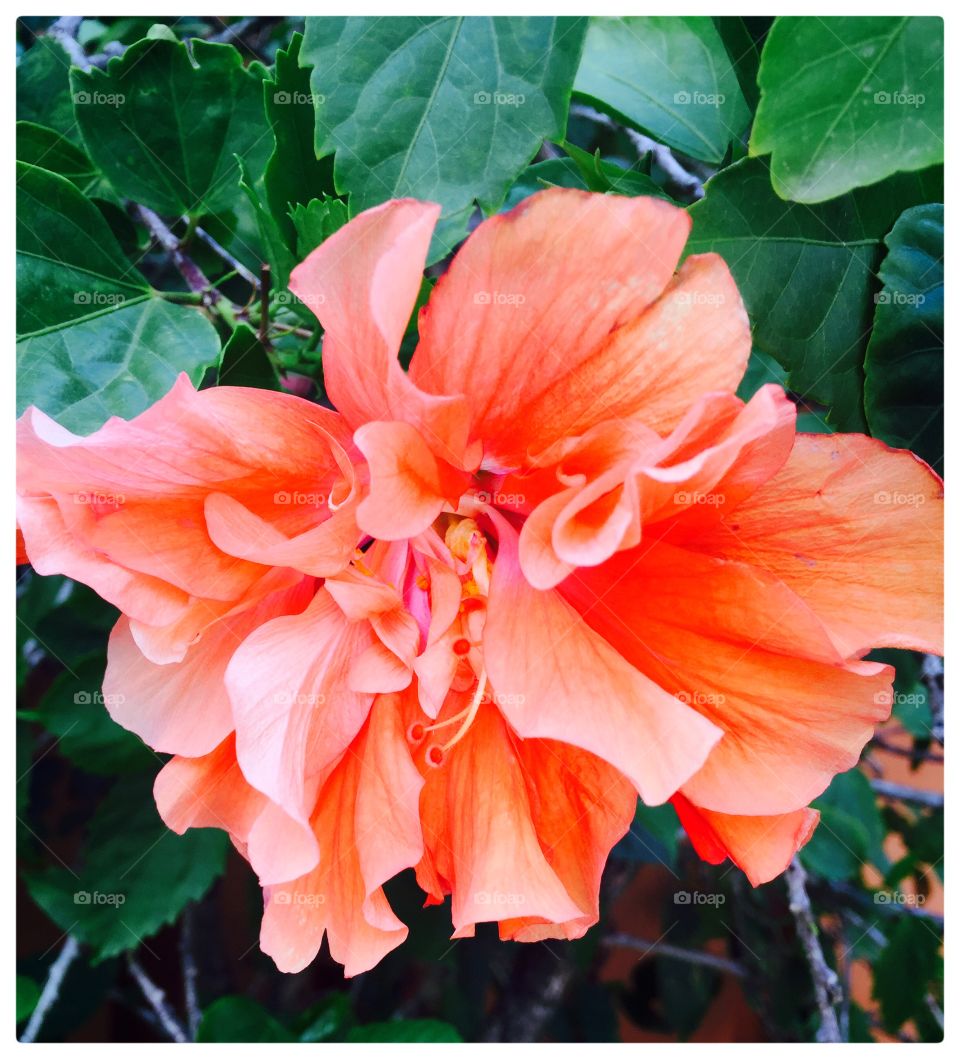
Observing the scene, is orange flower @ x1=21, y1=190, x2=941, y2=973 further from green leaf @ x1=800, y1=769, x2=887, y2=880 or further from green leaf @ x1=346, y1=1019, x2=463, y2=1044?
green leaf @ x1=800, y1=769, x2=887, y2=880

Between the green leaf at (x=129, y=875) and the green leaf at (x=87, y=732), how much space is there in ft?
0.11

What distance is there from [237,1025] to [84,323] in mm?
637

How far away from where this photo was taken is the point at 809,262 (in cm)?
58

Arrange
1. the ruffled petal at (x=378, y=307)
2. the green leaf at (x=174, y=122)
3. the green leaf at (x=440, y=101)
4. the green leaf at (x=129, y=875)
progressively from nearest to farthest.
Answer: the ruffled petal at (x=378, y=307), the green leaf at (x=440, y=101), the green leaf at (x=174, y=122), the green leaf at (x=129, y=875)

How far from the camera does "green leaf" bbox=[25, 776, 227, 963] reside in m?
0.88

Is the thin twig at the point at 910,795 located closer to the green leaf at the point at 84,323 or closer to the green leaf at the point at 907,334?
the green leaf at the point at 907,334

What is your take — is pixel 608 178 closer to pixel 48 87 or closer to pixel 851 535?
pixel 851 535

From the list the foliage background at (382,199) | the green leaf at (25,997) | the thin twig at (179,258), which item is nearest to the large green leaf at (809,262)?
the foliage background at (382,199)

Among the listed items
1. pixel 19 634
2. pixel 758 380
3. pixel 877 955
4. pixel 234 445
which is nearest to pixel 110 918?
pixel 19 634

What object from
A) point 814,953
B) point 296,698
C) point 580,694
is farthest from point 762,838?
point 814,953

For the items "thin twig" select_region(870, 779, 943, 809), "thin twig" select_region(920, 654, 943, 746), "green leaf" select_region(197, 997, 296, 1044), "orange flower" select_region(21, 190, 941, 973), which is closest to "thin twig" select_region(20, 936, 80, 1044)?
"green leaf" select_region(197, 997, 296, 1044)

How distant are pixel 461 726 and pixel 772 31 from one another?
15.8 inches

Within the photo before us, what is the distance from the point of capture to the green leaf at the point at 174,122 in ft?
2.15

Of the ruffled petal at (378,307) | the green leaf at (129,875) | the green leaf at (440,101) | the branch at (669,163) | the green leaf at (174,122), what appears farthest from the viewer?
Result: the green leaf at (129,875)
